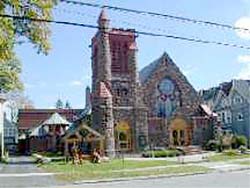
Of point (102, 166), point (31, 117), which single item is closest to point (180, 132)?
point (102, 166)

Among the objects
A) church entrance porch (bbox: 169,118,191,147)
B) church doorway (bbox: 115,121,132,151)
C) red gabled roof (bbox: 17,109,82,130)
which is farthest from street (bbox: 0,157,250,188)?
red gabled roof (bbox: 17,109,82,130)

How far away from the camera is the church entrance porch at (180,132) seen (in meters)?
55.2

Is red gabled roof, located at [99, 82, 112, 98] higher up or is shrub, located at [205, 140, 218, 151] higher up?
red gabled roof, located at [99, 82, 112, 98]

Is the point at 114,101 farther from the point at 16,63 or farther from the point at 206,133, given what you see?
the point at 16,63

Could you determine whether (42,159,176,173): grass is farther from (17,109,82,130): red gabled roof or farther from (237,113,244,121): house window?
(17,109,82,130): red gabled roof

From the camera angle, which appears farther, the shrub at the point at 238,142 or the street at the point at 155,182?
the shrub at the point at 238,142

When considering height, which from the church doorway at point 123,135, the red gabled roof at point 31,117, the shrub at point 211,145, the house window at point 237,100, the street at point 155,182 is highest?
the house window at point 237,100

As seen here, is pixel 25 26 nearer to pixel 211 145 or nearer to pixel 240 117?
pixel 211 145

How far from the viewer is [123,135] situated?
2009 inches

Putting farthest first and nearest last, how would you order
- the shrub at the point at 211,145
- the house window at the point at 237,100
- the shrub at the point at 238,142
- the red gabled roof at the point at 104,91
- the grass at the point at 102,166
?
the house window at the point at 237,100 → the shrub at the point at 238,142 → the shrub at the point at 211,145 → the red gabled roof at the point at 104,91 → the grass at the point at 102,166

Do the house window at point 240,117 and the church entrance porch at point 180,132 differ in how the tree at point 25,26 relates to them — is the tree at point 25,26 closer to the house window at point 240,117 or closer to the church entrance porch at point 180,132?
the church entrance porch at point 180,132

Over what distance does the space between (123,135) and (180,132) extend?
7.78 meters

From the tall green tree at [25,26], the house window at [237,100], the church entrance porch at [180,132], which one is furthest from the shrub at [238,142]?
the tall green tree at [25,26]

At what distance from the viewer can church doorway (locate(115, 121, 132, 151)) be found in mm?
50441
